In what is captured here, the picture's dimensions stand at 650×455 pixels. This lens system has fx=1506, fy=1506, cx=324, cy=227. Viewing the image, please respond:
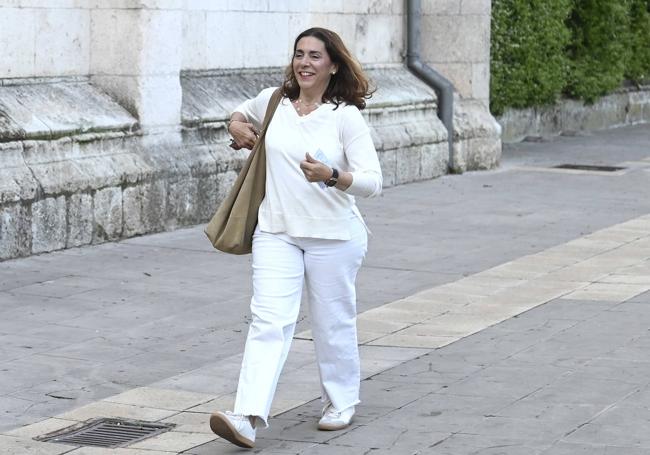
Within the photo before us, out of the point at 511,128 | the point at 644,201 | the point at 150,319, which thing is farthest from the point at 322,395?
the point at 511,128

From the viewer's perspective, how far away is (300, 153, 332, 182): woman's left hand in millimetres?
5672

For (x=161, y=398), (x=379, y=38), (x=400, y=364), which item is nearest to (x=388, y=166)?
(x=379, y=38)

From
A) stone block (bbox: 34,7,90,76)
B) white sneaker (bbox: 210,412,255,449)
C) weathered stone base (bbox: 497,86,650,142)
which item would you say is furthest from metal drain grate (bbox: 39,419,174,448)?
weathered stone base (bbox: 497,86,650,142)

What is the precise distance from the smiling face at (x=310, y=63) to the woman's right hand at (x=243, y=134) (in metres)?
0.28

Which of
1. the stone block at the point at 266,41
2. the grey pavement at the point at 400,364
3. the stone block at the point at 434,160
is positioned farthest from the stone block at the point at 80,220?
the stone block at the point at 434,160

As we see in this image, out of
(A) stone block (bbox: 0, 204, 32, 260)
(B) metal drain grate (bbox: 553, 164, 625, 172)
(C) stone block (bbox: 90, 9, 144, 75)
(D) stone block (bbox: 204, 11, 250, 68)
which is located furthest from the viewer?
(B) metal drain grate (bbox: 553, 164, 625, 172)

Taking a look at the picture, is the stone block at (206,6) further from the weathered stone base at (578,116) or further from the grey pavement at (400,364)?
the weathered stone base at (578,116)

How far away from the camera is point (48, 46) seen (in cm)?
1105

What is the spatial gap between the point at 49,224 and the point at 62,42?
161 cm

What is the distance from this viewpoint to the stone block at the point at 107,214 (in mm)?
10805

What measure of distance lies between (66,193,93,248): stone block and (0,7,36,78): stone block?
103 centimetres

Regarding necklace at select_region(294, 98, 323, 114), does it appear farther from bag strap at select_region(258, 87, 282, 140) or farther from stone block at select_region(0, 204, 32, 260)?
stone block at select_region(0, 204, 32, 260)

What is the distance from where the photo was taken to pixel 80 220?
34.9 feet

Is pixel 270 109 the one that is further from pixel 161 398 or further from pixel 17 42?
pixel 17 42
